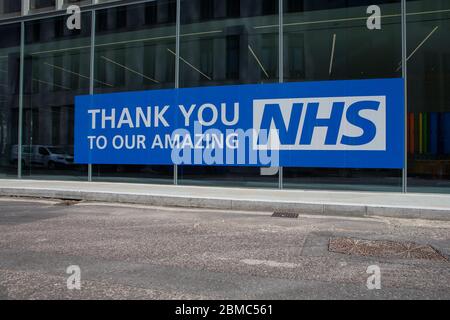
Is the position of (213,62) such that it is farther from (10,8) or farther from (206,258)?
(206,258)

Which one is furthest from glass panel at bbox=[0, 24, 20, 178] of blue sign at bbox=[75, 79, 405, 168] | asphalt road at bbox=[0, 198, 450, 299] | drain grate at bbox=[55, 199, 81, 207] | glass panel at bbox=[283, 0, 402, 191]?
glass panel at bbox=[283, 0, 402, 191]

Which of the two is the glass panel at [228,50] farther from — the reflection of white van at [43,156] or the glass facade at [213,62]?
the reflection of white van at [43,156]

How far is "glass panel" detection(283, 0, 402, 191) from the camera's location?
41.2 ft

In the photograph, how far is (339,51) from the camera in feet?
43.7

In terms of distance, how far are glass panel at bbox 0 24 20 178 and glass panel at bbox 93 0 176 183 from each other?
4019mm

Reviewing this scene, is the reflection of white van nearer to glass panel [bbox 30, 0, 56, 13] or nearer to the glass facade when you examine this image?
the glass facade

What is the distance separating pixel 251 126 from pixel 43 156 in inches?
345

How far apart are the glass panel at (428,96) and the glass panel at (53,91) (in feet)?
37.8

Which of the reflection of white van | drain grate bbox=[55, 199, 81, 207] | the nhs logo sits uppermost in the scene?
the nhs logo

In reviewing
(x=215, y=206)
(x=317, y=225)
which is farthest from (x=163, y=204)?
(x=317, y=225)

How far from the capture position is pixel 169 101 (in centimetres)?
1437

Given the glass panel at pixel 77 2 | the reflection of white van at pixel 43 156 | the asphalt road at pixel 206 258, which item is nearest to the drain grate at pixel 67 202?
the asphalt road at pixel 206 258

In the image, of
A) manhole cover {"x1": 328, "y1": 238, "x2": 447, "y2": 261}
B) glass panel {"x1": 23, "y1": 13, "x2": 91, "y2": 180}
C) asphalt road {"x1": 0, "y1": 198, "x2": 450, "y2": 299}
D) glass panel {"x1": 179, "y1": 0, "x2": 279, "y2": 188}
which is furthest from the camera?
glass panel {"x1": 23, "y1": 13, "x2": 91, "y2": 180}
